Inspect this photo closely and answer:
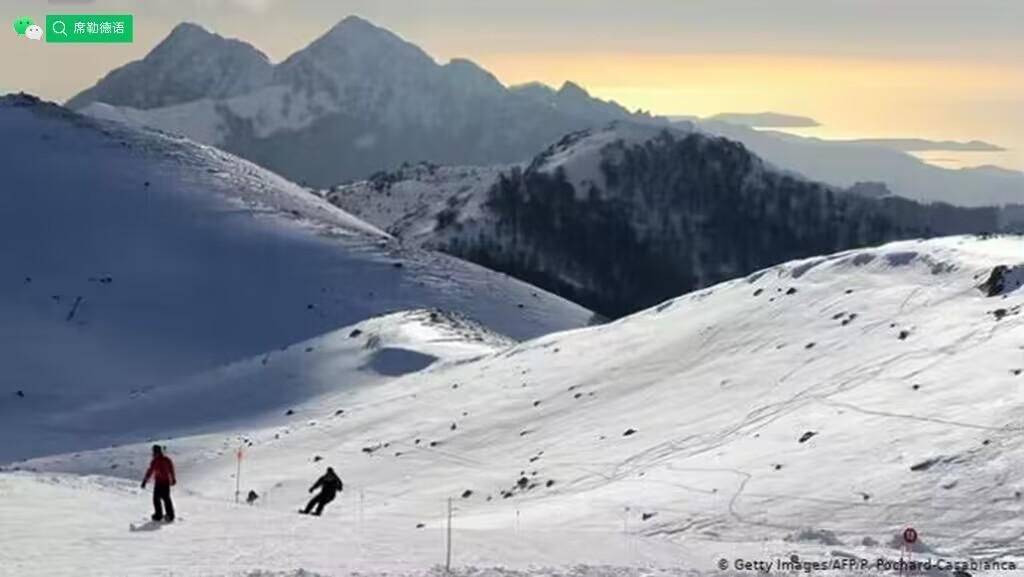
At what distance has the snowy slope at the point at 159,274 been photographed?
247 feet

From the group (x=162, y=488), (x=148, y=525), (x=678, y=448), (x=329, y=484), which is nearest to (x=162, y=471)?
(x=162, y=488)

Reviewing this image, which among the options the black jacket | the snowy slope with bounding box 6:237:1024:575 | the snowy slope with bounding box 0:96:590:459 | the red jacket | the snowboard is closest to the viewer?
the snowy slope with bounding box 6:237:1024:575

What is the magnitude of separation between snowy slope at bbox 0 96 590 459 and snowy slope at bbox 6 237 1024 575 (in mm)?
21499

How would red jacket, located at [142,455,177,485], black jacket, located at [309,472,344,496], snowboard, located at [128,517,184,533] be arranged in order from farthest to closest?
black jacket, located at [309,472,344,496], red jacket, located at [142,455,177,485], snowboard, located at [128,517,184,533]

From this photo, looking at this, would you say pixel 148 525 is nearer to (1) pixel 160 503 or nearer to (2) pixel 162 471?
(1) pixel 160 503

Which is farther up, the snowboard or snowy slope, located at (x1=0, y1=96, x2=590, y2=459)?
snowy slope, located at (x1=0, y1=96, x2=590, y2=459)

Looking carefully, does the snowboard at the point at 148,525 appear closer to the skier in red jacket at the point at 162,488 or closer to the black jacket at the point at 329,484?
the skier in red jacket at the point at 162,488

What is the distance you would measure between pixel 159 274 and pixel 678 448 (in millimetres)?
68290

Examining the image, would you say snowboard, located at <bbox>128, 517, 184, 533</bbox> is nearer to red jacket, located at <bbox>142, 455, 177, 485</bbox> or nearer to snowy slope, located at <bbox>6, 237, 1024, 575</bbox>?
snowy slope, located at <bbox>6, 237, 1024, 575</bbox>

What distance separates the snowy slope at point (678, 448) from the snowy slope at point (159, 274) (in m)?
21.5

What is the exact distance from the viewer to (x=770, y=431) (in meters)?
30.0

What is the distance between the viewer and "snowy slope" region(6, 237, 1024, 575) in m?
21.5

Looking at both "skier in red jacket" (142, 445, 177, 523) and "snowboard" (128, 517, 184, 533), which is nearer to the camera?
"snowboard" (128, 517, 184, 533)

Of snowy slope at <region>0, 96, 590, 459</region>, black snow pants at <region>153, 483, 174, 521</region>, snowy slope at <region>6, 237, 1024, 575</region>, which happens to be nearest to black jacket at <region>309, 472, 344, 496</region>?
snowy slope at <region>6, 237, 1024, 575</region>
